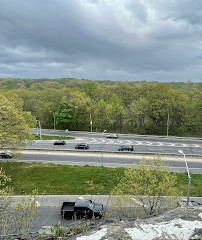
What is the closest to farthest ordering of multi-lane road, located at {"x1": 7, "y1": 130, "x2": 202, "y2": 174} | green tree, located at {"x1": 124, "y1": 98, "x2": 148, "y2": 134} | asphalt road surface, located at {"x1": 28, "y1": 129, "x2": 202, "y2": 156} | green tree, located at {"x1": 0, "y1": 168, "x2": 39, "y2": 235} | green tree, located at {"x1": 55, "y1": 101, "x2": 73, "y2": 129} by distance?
1. green tree, located at {"x1": 0, "y1": 168, "x2": 39, "y2": 235}
2. multi-lane road, located at {"x1": 7, "y1": 130, "x2": 202, "y2": 174}
3. asphalt road surface, located at {"x1": 28, "y1": 129, "x2": 202, "y2": 156}
4. green tree, located at {"x1": 124, "y1": 98, "x2": 148, "y2": 134}
5. green tree, located at {"x1": 55, "y1": 101, "x2": 73, "y2": 129}

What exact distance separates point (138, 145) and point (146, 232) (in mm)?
34995

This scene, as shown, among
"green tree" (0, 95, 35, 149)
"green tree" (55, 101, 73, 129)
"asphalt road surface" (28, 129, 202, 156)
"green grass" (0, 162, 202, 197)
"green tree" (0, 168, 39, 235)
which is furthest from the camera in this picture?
"green tree" (55, 101, 73, 129)

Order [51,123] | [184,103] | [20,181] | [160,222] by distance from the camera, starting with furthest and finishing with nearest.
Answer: [51,123], [184,103], [20,181], [160,222]

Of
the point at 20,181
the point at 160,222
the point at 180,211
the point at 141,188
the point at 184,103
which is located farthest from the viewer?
the point at 184,103

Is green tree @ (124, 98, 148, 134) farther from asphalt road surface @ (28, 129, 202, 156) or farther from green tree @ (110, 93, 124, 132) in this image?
asphalt road surface @ (28, 129, 202, 156)

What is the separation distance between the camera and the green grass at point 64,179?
2016cm

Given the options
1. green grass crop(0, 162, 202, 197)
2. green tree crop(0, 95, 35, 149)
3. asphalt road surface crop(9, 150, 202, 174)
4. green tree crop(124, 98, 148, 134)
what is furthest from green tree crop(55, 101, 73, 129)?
green tree crop(0, 95, 35, 149)

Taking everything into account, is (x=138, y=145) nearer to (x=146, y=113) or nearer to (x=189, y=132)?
(x=146, y=113)

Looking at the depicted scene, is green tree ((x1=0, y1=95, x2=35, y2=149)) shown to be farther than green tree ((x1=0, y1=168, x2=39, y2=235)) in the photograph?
Yes

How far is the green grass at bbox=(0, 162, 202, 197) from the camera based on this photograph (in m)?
20.2

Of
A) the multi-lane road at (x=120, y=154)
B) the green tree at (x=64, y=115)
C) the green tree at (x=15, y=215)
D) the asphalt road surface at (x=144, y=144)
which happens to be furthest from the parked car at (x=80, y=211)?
the green tree at (x=64, y=115)

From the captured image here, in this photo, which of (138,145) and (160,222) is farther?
(138,145)

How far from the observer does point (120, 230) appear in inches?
187

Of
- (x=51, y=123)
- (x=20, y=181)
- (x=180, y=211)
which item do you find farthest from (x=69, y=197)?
(x=51, y=123)
